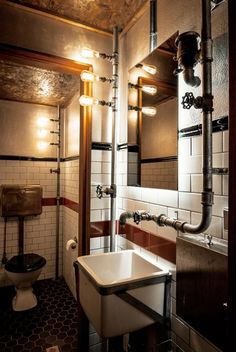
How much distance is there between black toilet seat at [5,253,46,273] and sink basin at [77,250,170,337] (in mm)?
1233

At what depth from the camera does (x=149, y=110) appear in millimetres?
1570

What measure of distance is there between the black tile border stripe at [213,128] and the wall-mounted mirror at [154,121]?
0.25ft

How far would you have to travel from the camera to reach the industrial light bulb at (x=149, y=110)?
59.7 inches

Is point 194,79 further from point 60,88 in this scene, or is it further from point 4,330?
point 4,330

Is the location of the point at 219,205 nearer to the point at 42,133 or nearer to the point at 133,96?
the point at 133,96

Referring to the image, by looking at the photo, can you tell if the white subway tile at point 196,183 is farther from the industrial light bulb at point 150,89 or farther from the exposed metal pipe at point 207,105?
the industrial light bulb at point 150,89

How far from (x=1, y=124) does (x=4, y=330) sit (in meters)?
2.24

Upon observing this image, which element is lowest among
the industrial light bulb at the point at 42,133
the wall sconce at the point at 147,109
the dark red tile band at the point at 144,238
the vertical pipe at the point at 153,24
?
the dark red tile band at the point at 144,238

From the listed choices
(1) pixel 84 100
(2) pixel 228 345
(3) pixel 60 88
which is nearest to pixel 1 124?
(3) pixel 60 88

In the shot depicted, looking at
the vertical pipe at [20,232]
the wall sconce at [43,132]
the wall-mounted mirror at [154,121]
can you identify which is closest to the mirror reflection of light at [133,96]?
the wall-mounted mirror at [154,121]

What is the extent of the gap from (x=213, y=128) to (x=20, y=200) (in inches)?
95.4

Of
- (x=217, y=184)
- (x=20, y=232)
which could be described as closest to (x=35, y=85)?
Result: (x=20, y=232)

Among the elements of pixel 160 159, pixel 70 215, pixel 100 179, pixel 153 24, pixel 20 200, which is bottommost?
pixel 70 215

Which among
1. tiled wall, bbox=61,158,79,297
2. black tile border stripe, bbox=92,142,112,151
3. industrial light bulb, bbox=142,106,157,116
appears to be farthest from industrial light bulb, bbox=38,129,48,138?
industrial light bulb, bbox=142,106,157,116
